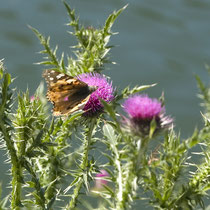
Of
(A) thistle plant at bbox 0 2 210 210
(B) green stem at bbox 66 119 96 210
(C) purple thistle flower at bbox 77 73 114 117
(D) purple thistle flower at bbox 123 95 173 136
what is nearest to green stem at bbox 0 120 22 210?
(A) thistle plant at bbox 0 2 210 210

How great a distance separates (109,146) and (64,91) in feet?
1.33

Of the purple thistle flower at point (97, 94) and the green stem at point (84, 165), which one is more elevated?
the purple thistle flower at point (97, 94)

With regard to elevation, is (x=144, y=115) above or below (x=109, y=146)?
above

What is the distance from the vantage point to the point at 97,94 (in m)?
1.76

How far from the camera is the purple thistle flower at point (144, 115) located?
1321mm

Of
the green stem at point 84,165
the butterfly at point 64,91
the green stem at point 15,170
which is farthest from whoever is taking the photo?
the butterfly at point 64,91

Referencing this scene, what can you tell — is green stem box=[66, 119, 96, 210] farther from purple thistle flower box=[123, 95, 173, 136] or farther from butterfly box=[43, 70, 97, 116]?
purple thistle flower box=[123, 95, 173, 136]

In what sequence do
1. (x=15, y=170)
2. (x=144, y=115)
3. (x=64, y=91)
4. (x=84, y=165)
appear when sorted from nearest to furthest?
(x=144, y=115)
(x=15, y=170)
(x=84, y=165)
(x=64, y=91)

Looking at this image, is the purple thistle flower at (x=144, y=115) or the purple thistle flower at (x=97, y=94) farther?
the purple thistle flower at (x=97, y=94)

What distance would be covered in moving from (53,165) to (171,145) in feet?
1.98

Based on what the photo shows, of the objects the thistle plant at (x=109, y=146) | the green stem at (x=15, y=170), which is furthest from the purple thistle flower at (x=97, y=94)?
the green stem at (x=15, y=170)

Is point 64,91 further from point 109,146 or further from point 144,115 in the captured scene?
point 144,115

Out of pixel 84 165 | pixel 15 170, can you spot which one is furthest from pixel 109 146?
pixel 15 170

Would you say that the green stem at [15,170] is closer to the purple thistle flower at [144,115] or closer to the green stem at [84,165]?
the green stem at [84,165]
